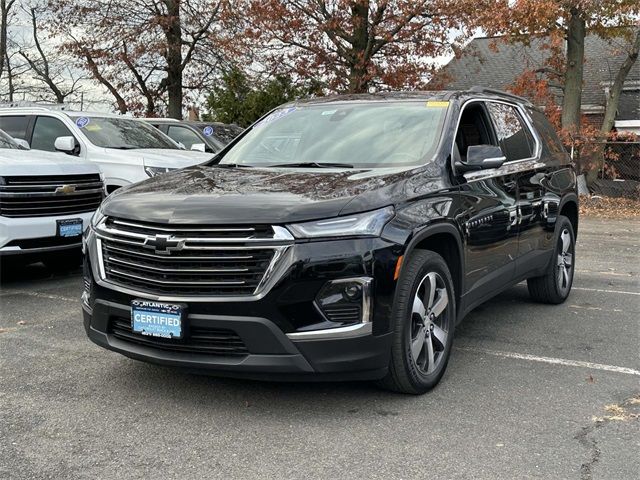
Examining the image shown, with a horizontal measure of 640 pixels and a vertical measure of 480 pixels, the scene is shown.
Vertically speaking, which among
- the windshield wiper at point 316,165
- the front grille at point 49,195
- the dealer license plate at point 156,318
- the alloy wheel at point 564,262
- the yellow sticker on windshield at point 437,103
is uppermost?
the yellow sticker on windshield at point 437,103

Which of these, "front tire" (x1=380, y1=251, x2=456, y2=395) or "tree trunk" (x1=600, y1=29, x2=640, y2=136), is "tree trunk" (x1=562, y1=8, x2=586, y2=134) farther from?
"front tire" (x1=380, y1=251, x2=456, y2=395)

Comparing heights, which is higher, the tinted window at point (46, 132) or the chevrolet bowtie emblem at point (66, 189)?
the tinted window at point (46, 132)

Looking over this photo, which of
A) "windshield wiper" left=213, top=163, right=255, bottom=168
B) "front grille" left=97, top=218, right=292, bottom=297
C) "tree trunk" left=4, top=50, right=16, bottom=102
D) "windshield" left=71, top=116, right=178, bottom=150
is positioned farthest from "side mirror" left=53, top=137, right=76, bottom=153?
"tree trunk" left=4, top=50, right=16, bottom=102

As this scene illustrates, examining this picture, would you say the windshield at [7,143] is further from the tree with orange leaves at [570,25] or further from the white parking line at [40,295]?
the tree with orange leaves at [570,25]

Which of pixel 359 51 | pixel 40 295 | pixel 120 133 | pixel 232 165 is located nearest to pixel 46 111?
pixel 120 133

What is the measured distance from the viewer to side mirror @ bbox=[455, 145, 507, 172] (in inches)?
184

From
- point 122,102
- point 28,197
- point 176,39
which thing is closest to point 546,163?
point 28,197

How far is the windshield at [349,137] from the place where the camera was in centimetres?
479

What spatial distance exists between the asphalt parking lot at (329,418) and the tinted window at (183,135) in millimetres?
9479

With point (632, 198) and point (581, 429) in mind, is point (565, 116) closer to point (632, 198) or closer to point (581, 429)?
point (632, 198)

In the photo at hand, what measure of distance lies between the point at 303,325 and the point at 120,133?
708 centimetres

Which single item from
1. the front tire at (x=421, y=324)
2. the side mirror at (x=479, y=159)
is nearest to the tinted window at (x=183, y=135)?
the side mirror at (x=479, y=159)

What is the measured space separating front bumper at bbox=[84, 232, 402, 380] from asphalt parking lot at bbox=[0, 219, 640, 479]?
328 millimetres

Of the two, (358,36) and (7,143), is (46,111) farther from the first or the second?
(358,36)
